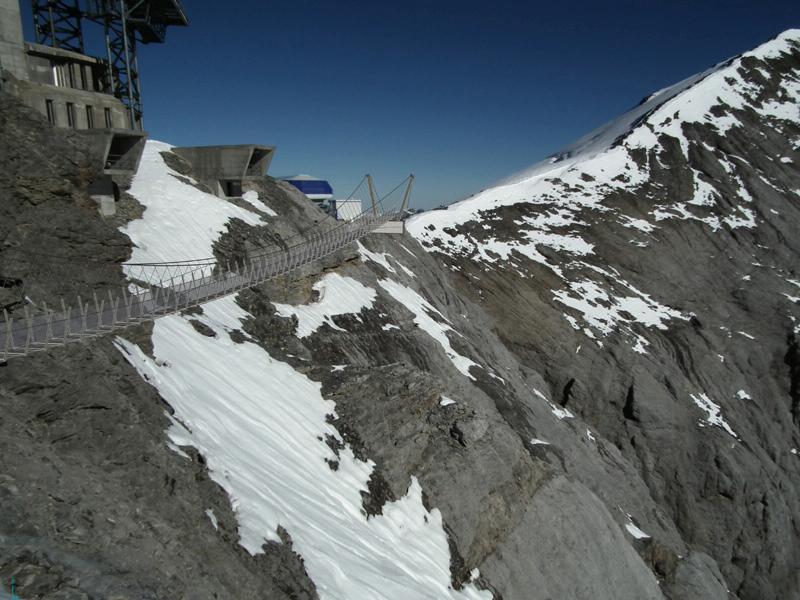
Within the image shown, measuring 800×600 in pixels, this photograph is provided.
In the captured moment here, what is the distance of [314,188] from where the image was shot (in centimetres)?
5300

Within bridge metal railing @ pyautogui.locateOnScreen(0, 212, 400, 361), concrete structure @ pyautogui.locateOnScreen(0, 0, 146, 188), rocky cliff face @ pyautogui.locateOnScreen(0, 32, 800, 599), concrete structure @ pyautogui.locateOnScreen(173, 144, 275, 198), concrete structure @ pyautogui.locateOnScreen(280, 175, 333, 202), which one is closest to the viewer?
rocky cliff face @ pyautogui.locateOnScreen(0, 32, 800, 599)

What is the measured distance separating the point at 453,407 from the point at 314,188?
38049 mm

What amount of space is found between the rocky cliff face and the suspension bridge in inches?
19.3

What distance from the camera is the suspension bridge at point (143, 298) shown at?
9.70m

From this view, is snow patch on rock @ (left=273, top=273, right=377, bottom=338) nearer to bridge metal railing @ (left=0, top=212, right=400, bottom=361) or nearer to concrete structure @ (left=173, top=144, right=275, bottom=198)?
bridge metal railing @ (left=0, top=212, right=400, bottom=361)

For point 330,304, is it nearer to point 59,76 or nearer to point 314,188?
point 59,76

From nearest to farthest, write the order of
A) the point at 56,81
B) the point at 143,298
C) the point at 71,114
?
the point at 143,298, the point at 56,81, the point at 71,114

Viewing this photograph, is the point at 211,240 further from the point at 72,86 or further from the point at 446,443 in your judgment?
the point at 446,443

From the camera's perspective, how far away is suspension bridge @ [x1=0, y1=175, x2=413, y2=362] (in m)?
9.70

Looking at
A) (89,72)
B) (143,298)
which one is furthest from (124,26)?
(143,298)

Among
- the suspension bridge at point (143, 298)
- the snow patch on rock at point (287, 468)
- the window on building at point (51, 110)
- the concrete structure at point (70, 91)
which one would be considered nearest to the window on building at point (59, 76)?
the concrete structure at point (70, 91)

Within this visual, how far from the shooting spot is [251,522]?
417 inches

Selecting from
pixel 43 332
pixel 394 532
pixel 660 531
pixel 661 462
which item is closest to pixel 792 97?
pixel 661 462

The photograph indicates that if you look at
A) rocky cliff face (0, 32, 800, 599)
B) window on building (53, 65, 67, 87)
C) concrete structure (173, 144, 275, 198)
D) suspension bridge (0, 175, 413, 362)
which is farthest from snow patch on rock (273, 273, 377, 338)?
window on building (53, 65, 67, 87)
